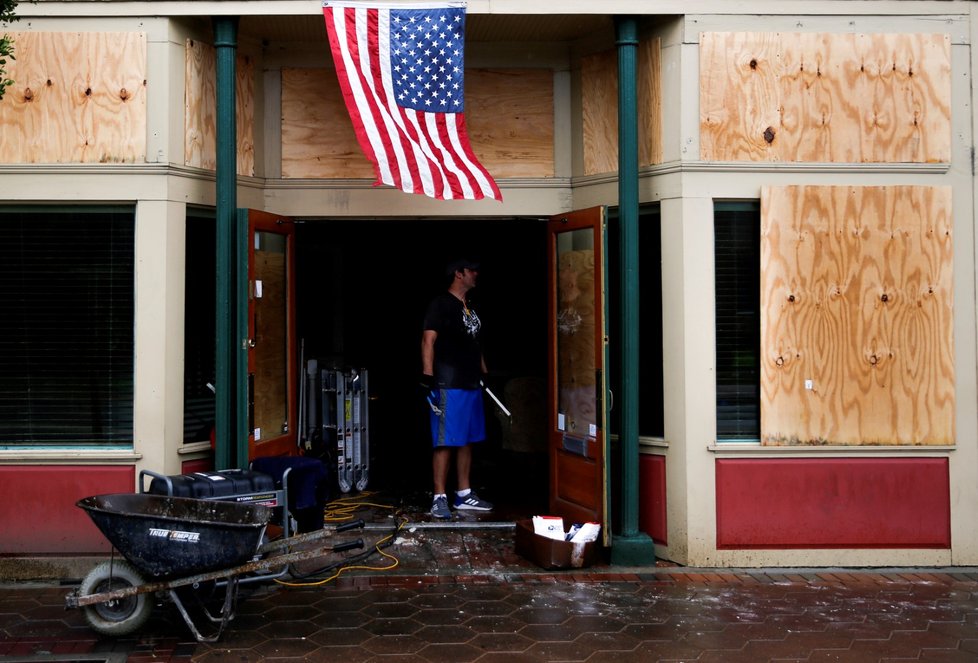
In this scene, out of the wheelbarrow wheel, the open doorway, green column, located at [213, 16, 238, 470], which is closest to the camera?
the wheelbarrow wheel

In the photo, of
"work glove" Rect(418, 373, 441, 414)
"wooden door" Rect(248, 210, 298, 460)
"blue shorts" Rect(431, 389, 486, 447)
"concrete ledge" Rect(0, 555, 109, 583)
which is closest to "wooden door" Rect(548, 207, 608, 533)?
"blue shorts" Rect(431, 389, 486, 447)

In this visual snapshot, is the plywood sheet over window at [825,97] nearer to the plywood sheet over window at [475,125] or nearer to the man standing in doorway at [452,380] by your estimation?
the plywood sheet over window at [475,125]

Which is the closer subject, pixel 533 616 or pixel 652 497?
pixel 533 616

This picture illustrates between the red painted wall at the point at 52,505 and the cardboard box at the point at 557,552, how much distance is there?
9.93 feet

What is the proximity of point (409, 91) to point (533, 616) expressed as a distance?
152 inches

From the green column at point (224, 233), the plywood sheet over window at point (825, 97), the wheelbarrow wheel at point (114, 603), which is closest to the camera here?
the wheelbarrow wheel at point (114, 603)

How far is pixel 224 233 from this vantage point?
23.2 ft

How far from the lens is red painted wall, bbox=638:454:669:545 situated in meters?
7.26

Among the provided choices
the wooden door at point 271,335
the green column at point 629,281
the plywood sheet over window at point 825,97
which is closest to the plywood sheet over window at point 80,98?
the wooden door at point 271,335

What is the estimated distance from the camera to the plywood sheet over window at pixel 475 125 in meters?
7.94

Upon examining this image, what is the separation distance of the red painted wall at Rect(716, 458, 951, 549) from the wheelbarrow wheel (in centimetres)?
412

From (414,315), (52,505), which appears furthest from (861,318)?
(414,315)

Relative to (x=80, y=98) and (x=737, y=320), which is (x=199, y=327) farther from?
(x=737, y=320)

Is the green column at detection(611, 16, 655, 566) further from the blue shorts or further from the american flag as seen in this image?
the blue shorts
